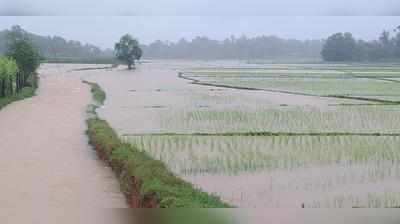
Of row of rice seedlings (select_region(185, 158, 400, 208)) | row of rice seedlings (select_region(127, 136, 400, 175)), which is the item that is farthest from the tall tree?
row of rice seedlings (select_region(185, 158, 400, 208))

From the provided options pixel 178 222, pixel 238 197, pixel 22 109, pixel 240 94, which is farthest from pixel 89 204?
pixel 240 94

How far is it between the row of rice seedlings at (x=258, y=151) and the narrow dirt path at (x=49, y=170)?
0.94 meters

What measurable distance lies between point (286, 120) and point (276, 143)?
2.65m

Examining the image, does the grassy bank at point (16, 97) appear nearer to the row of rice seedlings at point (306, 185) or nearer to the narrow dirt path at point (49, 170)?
the narrow dirt path at point (49, 170)

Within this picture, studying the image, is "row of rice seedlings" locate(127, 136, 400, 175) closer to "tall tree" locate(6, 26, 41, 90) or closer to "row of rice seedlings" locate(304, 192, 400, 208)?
"row of rice seedlings" locate(304, 192, 400, 208)

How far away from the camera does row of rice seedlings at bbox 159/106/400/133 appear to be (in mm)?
9195

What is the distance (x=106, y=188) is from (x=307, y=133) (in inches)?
173

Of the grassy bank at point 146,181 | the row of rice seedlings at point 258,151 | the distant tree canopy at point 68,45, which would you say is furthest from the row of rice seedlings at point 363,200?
the distant tree canopy at point 68,45

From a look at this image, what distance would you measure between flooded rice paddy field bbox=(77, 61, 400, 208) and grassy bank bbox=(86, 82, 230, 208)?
0.44 metres

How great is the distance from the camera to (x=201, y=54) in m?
3.44

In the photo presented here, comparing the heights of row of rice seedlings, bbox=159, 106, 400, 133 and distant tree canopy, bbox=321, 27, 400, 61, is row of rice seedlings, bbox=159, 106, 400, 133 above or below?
below

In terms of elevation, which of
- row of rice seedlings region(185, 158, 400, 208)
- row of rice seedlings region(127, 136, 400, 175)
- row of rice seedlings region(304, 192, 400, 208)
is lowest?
row of rice seedlings region(127, 136, 400, 175)

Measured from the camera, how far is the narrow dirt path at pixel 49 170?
439 cm

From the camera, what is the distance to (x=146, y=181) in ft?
14.6
